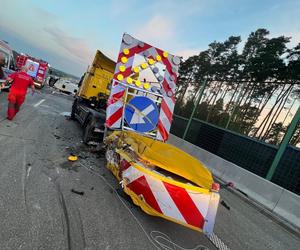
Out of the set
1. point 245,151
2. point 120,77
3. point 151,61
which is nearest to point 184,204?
point 120,77

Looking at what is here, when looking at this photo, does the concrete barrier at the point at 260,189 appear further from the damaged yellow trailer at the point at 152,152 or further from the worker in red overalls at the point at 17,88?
the worker in red overalls at the point at 17,88

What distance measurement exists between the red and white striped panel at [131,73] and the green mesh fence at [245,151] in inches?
145

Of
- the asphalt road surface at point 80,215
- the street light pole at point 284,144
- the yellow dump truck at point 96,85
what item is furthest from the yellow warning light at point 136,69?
the street light pole at point 284,144

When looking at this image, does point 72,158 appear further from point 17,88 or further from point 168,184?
point 17,88

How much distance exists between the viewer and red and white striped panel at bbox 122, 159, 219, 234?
353 centimetres

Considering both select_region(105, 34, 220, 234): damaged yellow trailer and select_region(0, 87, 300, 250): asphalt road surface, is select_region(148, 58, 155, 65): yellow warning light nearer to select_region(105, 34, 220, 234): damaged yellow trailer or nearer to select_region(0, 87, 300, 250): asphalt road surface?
select_region(105, 34, 220, 234): damaged yellow trailer

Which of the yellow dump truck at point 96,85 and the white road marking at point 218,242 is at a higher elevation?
the yellow dump truck at point 96,85

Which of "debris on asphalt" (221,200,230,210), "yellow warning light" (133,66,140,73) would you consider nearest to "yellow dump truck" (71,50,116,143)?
"yellow warning light" (133,66,140,73)

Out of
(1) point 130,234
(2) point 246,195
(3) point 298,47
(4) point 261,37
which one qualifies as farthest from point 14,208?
(4) point 261,37

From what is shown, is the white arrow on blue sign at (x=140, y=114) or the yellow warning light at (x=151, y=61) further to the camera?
the yellow warning light at (x=151, y=61)

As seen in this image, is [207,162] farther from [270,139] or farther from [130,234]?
[130,234]

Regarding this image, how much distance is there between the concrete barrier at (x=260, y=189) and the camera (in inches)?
268

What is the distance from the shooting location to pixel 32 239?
2910 millimetres

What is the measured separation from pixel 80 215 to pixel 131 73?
3628 mm
